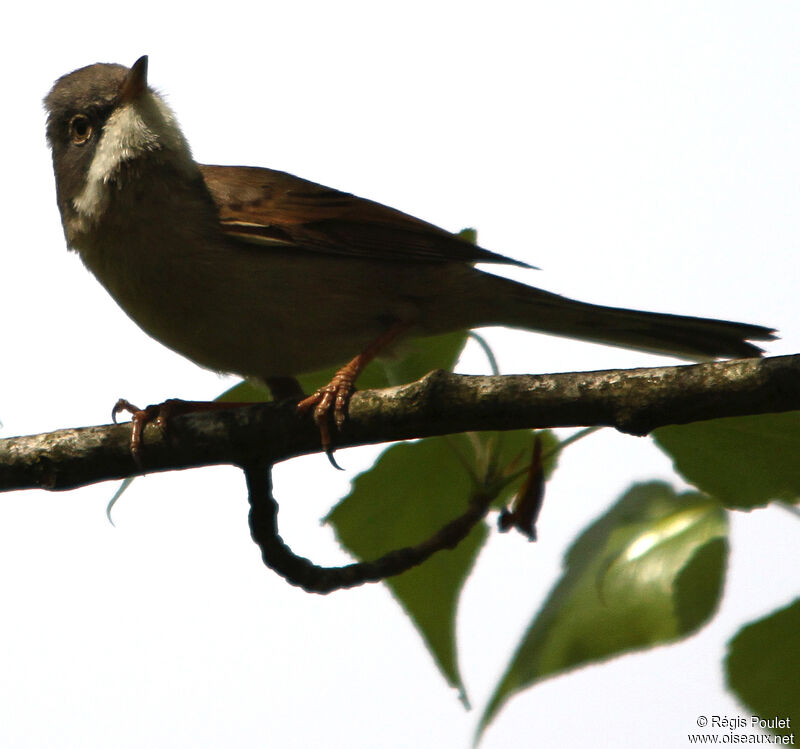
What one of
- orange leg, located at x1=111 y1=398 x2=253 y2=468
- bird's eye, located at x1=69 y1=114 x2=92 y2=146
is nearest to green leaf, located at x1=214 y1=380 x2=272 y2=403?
orange leg, located at x1=111 y1=398 x2=253 y2=468

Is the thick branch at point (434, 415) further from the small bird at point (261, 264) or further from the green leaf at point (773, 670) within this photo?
the small bird at point (261, 264)

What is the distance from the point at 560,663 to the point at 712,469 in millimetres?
685

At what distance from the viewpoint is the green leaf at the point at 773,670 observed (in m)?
2.30

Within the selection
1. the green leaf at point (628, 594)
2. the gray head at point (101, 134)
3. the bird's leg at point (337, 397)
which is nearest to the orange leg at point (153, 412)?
the bird's leg at point (337, 397)

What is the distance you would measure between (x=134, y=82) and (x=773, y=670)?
142 inches

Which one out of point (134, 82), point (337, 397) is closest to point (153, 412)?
point (337, 397)

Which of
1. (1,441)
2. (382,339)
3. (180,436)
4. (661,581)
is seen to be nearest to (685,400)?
(661,581)

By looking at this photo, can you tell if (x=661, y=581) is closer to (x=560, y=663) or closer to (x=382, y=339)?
(x=560, y=663)

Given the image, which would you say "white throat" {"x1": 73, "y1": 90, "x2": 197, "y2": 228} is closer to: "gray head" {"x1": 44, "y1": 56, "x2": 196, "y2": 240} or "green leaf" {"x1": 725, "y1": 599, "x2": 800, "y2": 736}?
"gray head" {"x1": 44, "y1": 56, "x2": 196, "y2": 240}

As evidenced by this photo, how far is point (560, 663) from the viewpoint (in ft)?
8.37

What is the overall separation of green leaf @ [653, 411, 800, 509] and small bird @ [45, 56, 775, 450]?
3.94 feet

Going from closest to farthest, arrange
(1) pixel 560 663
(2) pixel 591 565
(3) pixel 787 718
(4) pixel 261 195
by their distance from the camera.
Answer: (3) pixel 787 718 → (1) pixel 560 663 → (2) pixel 591 565 → (4) pixel 261 195

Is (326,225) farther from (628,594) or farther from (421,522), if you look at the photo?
(628,594)

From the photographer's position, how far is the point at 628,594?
266 centimetres
